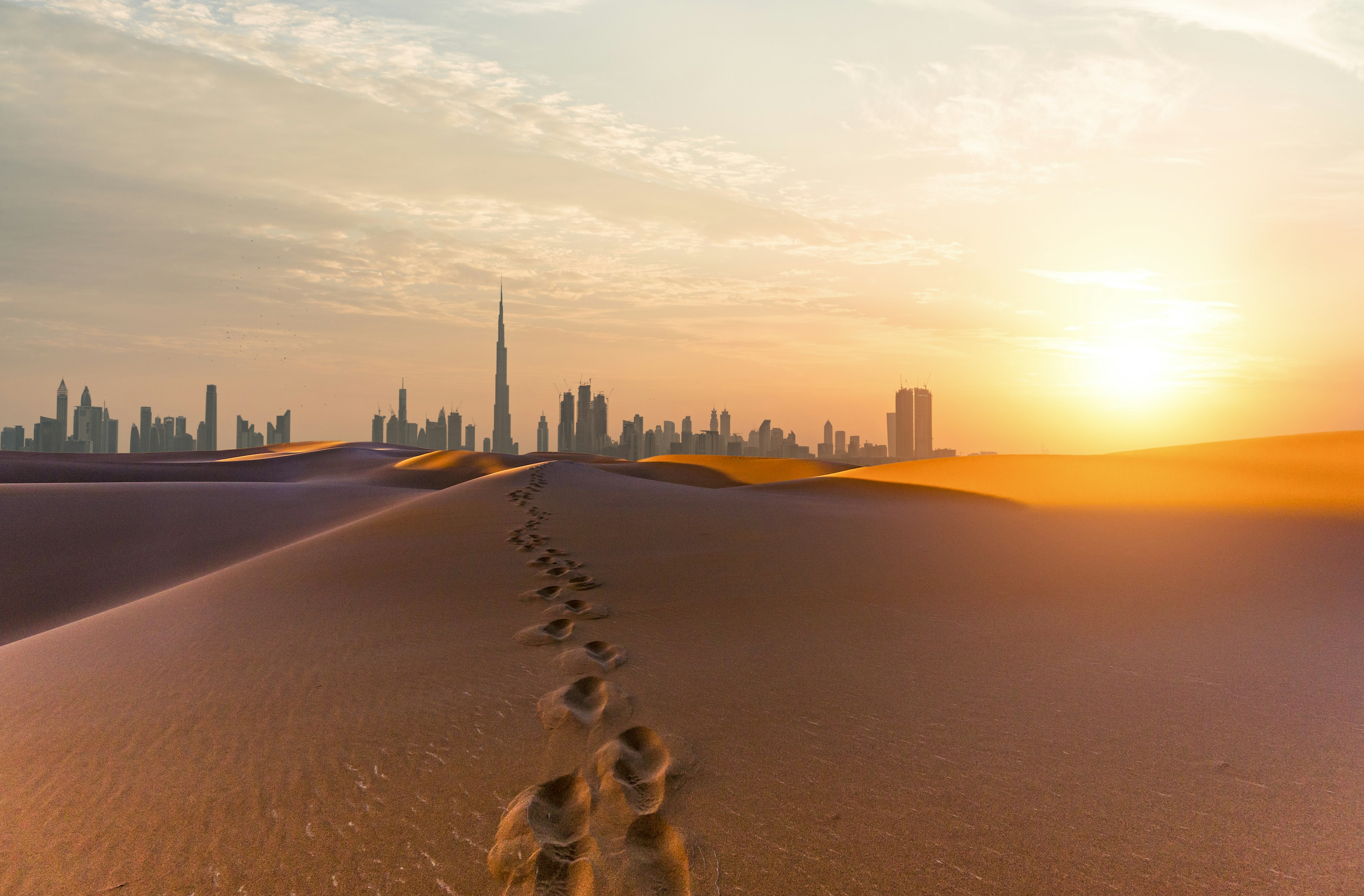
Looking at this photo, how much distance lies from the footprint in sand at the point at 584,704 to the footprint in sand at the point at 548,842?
0.42m

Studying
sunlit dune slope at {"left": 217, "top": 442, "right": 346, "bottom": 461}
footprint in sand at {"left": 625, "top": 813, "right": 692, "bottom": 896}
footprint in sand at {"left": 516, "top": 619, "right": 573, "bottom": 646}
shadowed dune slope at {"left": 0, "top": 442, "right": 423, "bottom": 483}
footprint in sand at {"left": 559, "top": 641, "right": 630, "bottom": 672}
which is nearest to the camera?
footprint in sand at {"left": 625, "top": 813, "right": 692, "bottom": 896}

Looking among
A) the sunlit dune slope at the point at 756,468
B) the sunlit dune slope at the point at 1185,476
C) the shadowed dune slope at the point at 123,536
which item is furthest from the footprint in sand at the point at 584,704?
the sunlit dune slope at the point at 756,468

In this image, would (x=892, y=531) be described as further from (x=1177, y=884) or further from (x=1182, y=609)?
(x=1177, y=884)

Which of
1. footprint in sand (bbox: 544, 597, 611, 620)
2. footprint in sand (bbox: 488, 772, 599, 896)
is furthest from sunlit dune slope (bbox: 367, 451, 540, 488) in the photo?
footprint in sand (bbox: 488, 772, 599, 896)

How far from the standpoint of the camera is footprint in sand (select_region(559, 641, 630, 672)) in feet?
10.5

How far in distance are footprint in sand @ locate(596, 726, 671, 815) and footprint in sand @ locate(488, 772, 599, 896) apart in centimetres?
9

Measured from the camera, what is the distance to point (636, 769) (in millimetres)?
2246

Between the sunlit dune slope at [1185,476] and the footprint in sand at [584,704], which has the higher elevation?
the sunlit dune slope at [1185,476]

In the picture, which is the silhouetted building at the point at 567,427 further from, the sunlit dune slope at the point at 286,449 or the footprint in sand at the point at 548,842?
the footprint in sand at the point at 548,842

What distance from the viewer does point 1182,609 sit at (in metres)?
4.02

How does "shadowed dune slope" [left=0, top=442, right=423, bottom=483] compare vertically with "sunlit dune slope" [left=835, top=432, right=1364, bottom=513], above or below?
below

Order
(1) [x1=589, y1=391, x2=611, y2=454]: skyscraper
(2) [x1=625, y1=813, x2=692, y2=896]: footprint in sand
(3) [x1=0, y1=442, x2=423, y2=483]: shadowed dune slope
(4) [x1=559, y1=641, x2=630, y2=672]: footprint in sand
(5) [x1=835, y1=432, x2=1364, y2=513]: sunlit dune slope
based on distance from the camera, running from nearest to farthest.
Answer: (2) [x1=625, y1=813, x2=692, y2=896]: footprint in sand < (4) [x1=559, y1=641, x2=630, y2=672]: footprint in sand < (5) [x1=835, y1=432, x2=1364, y2=513]: sunlit dune slope < (3) [x1=0, y1=442, x2=423, y2=483]: shadowed dune slope < (1) [x1=589, y1=391, x2=611, y2=454]: skyscraper

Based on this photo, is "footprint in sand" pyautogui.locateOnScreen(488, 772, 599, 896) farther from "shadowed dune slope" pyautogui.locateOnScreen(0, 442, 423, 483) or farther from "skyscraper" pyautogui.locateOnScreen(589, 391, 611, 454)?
"skyscraper" pyautogui.locateOnScreen(589, 391, 611, 454)

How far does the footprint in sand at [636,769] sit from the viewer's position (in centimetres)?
206
